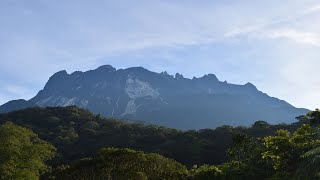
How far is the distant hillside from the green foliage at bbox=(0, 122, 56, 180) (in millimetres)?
41614

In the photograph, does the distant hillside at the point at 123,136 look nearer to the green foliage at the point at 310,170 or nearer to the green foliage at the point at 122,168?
the green foliage at the point at 122,168

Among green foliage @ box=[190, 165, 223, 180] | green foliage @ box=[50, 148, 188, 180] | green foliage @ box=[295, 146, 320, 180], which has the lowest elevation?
green foliage @ box=[190, 165, 223, 180]

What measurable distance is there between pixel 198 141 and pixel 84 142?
88.8ft

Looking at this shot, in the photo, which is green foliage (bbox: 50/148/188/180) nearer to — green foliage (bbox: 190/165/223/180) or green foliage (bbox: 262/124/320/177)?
green foliage (bbox: 190/165/223/180)

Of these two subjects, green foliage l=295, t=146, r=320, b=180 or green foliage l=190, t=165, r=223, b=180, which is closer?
green foliage l=295, t=146, r=320, b=180

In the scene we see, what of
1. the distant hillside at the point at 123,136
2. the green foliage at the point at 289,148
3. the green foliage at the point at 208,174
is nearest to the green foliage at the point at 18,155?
the green foliage at the point at 208,174

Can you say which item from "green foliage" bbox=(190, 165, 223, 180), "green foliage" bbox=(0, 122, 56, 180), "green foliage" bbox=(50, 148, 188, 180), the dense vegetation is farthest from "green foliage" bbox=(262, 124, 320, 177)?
"green foliage" bbox=(0, 122, 56, 180)

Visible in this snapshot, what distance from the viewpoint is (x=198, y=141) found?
287 feet

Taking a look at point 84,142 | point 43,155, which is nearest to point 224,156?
point 84,142

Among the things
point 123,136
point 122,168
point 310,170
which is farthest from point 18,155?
point 123,136

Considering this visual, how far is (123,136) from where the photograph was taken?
10225 centimetres

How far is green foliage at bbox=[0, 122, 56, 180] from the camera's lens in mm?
37156

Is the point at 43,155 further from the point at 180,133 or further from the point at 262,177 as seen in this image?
the point at 180,133

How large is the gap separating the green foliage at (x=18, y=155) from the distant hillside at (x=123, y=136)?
137 feet
